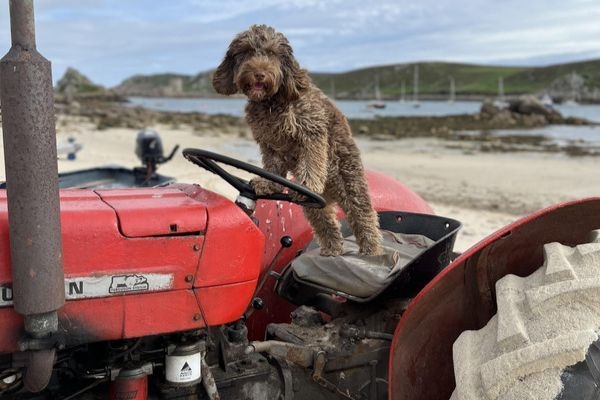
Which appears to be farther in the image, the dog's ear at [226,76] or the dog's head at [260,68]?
the dog's ear at [226,76]

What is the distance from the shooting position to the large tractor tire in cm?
153

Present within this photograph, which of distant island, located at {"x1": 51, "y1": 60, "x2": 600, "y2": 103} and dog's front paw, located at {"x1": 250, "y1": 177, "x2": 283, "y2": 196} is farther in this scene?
distant island, located at {"x1": 51, "y1": 60, "x2": 600, "y2": 103}

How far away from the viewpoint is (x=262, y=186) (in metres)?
1.80

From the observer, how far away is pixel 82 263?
4.93 feet

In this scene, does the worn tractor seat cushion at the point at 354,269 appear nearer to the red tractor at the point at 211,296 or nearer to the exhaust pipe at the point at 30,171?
the red tractor at the point at 211,296

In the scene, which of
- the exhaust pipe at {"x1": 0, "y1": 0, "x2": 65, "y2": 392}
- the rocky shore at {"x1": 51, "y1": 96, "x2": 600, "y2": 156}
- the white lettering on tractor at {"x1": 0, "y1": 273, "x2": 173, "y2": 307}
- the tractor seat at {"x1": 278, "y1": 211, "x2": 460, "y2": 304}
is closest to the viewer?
the exhaust pipe at {"x1": 0, "y1": 0, "x2": 65, "y2": 392}

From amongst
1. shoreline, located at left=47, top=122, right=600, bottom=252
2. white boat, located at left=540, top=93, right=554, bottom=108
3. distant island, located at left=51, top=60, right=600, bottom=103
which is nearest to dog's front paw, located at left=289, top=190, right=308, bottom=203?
shoreline, located at left=47, top=122, right=600, bottom=252

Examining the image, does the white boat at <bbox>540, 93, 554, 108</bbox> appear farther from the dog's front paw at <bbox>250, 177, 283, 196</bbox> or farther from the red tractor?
the dog's front paw at <bbox>250, 177, 283, 196</bbox>

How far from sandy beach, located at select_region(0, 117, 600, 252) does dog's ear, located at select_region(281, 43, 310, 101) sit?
1058mm

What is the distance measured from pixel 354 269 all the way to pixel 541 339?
70 cm

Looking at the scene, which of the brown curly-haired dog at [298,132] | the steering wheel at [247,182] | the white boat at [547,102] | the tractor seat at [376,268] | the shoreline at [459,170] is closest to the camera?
the steering wheel at [247,182]

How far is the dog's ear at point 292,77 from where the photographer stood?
75.4 inches

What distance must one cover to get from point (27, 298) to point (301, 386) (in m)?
0.95

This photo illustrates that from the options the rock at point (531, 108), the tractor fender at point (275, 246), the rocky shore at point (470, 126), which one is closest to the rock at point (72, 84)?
the rocky shore at point (470, 126)
